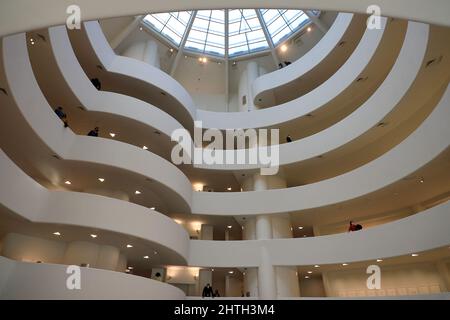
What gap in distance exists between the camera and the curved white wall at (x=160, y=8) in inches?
221

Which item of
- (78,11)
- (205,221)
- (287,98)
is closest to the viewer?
(78,11)

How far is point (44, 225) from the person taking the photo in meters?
13.6

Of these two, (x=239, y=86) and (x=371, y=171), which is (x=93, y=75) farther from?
(x=371, y=171)

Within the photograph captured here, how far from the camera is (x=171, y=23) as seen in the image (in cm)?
2719

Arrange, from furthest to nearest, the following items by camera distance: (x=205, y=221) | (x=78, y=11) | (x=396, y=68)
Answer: (x=205, y=221) → (x=396, y=68) → (x=78, y=11)

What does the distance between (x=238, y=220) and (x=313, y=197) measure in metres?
5.20

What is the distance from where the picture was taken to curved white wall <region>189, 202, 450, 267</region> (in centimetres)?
1273

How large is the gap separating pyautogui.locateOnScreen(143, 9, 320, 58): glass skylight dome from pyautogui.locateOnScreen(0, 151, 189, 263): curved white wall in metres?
17.4

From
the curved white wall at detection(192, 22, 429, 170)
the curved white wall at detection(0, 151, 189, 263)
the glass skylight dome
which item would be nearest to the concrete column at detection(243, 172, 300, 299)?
the curved white wall at detection(192, 22, 429, 170)

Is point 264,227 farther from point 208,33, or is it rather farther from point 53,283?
point 208,33

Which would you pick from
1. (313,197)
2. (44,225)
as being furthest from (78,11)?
(313,197)

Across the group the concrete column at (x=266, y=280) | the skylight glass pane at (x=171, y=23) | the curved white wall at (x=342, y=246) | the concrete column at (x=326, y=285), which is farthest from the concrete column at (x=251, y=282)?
the skylight glass pane at (x=171, y=23)

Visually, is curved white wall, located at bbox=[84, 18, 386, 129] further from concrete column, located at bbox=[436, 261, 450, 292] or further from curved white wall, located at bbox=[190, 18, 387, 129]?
concrete column, located at bbox=[436, 261, 450, 292]

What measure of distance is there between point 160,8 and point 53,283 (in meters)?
10.4
